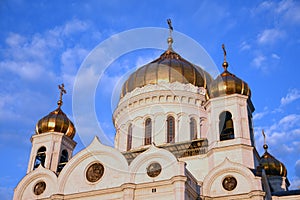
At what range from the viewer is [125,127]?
84.0 feet

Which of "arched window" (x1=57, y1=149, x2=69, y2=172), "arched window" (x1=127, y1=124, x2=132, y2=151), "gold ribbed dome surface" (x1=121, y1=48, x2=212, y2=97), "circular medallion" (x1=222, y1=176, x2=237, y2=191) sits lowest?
"circular medallion" (x1=222, y1=176, x2=237, y2=191)

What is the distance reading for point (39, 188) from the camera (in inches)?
813

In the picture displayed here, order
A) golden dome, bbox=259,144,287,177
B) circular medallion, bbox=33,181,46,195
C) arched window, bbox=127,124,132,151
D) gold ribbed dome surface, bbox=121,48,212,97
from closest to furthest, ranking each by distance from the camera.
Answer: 1. circular medallion, bbox=33,181,46,195
2. arched window, bbox=127,124,132,151
3. gold ribbed dome surface, bbox=121,48,212,97
4. golden dome, bbox=259,144,287,177

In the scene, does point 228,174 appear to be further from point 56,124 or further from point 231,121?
point 56,124

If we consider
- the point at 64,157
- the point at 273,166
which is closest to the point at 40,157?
the point at 64,157

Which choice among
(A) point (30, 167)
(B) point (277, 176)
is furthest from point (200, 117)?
(A) point (30, 167)

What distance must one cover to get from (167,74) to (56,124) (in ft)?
24.7

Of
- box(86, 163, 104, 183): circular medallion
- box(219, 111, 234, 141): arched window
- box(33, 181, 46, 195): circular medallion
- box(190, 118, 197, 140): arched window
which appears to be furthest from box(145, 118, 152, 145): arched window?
box(33, 181, 46, 195): circular medallion

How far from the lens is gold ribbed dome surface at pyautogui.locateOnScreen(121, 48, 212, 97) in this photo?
25.6 metres

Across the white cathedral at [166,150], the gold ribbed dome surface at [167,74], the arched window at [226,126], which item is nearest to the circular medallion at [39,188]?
the white cathedral at [166,150]

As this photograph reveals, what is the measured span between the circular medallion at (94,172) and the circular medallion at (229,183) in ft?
18.7

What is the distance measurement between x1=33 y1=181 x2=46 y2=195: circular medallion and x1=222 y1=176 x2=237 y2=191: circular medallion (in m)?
9.03

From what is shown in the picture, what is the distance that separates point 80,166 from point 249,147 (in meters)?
8.24

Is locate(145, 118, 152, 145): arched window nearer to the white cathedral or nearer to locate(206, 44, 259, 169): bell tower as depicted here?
the white cathedral
